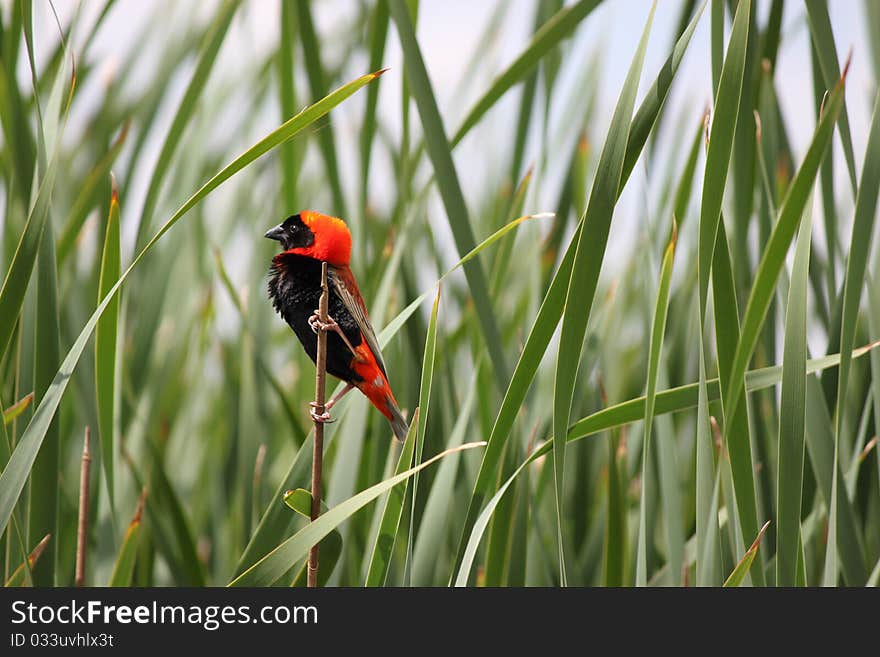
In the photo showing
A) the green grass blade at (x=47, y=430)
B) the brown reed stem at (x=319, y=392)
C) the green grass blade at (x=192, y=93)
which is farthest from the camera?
the green grass blade at (x=192, y=93)

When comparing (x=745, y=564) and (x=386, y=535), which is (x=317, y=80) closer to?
(x=386, y=535)

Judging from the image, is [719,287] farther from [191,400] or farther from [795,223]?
[191,400]

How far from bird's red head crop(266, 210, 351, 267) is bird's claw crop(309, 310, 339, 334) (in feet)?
0.13

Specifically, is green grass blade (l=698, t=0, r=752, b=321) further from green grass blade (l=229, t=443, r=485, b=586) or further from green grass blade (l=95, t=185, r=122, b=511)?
green grass blade (l=95, t=185, r=122, b=511)

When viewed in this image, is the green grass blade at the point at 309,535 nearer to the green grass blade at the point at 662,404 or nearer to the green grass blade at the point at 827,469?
the green grass blade at the point at 662,404

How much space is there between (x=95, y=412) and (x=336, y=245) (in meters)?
0.35

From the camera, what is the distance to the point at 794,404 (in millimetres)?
515

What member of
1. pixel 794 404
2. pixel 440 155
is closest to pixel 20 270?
pixel 440 155

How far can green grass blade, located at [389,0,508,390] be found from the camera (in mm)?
569

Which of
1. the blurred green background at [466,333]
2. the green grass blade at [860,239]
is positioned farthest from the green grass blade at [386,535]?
the green grass blade at [860,239]

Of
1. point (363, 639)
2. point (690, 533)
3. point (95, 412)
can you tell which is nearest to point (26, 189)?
point (95, 412)

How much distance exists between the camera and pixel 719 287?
53 cm

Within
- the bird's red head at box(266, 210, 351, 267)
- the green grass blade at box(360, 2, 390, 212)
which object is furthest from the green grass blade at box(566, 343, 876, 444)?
the green grass blade at box(360, 2, 390, 212)

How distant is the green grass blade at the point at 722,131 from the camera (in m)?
0.47
